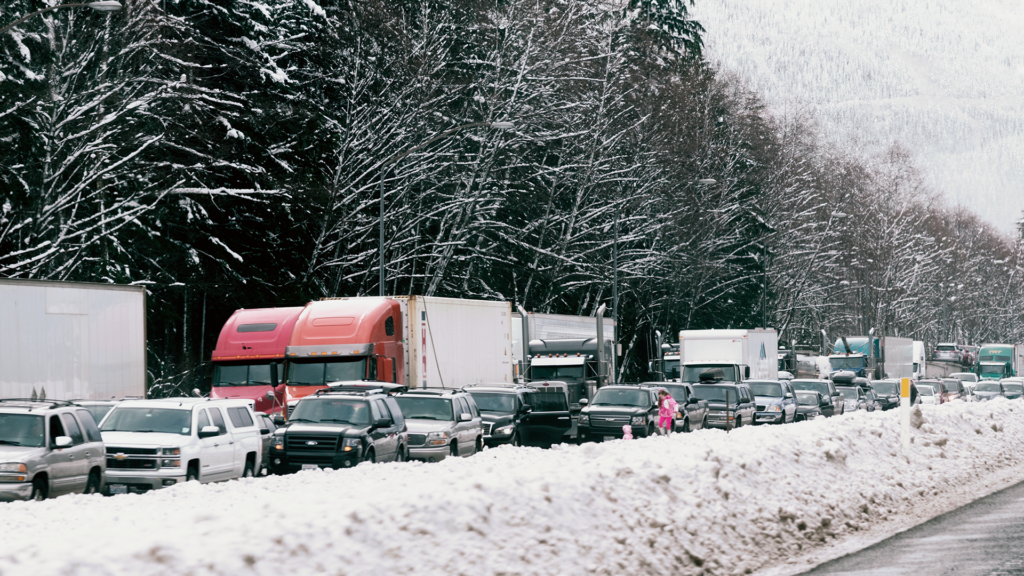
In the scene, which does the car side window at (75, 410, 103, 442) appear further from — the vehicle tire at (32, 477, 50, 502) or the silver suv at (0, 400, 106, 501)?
the vehicle tire at (32, 477, 50, 502)

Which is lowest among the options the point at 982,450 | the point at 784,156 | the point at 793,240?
the point at 982,450

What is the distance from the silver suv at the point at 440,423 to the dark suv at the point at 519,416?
149cm

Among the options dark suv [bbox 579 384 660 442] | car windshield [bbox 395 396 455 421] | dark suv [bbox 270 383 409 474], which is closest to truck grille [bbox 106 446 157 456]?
dark suv [bbox 270 383 409 474]

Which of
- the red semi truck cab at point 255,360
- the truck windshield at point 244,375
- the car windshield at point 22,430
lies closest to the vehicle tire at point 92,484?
the car windshield at point 22,430

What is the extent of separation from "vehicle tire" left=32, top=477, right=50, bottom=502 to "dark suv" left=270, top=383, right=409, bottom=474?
547cm

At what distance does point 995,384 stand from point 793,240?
88.4 feet

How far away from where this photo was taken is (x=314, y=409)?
72.9 feet

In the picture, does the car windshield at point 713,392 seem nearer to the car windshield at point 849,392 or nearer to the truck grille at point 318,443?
the car windshield at point 849,392

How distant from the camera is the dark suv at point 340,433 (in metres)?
21.1

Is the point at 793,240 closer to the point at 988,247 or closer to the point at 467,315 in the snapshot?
the point at 467,315

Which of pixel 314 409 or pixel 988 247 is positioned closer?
pixel 314 409

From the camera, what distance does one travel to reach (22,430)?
16.5 m

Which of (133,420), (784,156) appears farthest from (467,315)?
(784,156)

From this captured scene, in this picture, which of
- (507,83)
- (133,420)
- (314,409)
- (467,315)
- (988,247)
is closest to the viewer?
(133,420)
